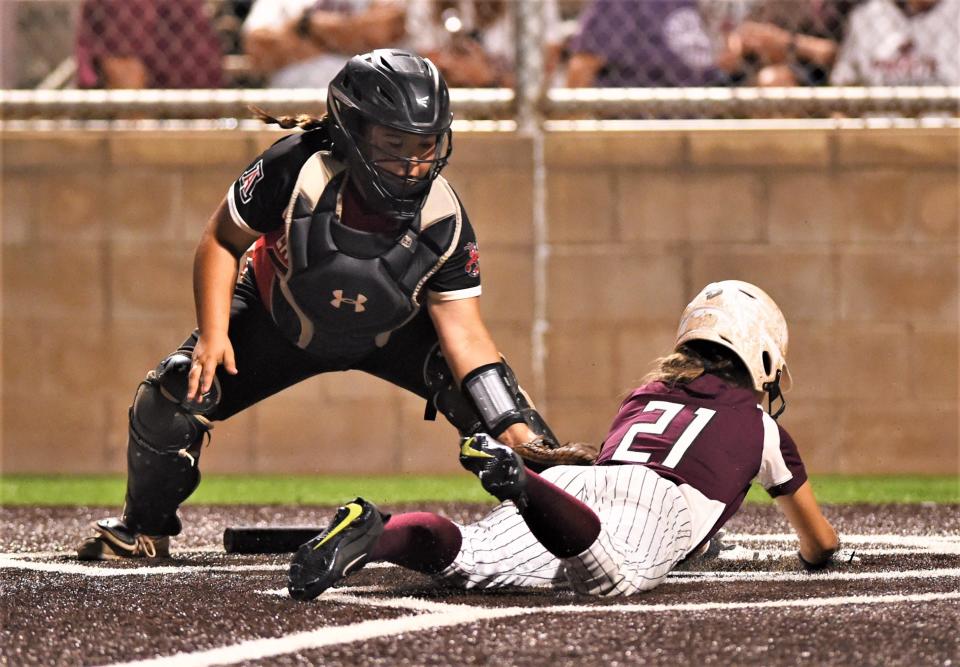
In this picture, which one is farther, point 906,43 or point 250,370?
point 906,43

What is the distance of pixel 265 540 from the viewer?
4.70 meters

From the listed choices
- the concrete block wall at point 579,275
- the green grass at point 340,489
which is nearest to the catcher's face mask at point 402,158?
the green grass at point 340,489

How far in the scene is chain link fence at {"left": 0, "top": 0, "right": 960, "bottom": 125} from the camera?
7.52 meters

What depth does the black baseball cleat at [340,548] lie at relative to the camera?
330 cm

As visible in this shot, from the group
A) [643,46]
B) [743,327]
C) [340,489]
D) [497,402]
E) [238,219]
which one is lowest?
[340,489]

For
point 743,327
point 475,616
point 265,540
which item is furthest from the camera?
point 265,540

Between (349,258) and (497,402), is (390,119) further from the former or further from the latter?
(497,402)

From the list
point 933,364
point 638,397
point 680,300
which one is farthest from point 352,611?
point 933,364

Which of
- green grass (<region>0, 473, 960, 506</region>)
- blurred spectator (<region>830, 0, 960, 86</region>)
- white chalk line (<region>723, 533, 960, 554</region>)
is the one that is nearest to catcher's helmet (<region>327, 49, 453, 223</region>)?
white chalk line (<region>723, 533, 960, 554</region>)

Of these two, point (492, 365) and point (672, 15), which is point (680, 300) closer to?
point (672, 15)

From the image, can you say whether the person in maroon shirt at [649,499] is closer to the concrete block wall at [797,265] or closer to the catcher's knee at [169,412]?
the catcher's knee at [169,412]

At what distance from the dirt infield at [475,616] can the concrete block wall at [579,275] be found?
114 inches

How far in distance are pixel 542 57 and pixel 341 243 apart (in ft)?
12.2

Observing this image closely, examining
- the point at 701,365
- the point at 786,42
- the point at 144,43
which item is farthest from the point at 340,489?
the point at 701,365
